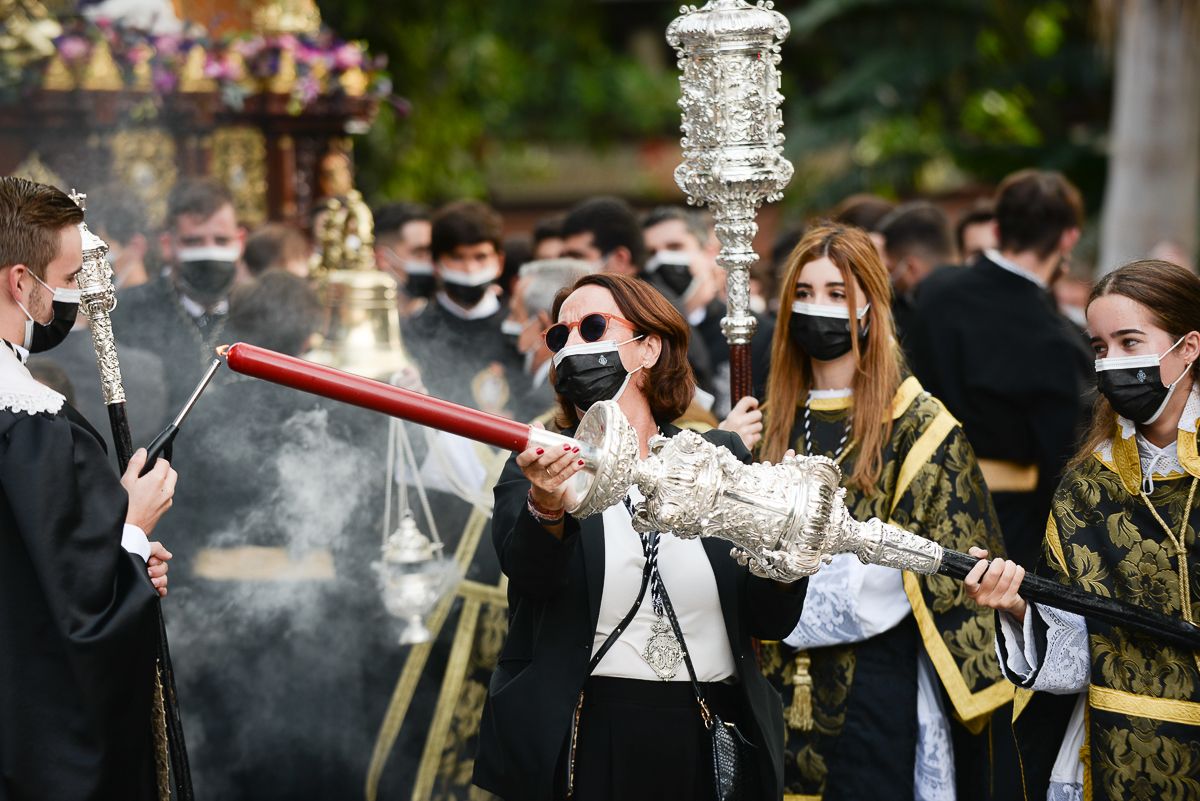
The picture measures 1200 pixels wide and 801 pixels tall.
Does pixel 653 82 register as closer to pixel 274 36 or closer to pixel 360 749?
pixel 274 36

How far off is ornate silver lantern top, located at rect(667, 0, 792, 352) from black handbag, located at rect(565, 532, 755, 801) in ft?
3.71

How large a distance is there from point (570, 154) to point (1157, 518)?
17.3 metres

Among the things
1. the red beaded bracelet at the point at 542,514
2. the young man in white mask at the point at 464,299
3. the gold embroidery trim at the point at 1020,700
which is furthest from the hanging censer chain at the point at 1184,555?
the young man in white mask at the point at 464,299

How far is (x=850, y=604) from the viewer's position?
13.9ft

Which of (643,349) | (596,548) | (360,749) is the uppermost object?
(643,349)

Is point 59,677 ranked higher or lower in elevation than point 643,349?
lower

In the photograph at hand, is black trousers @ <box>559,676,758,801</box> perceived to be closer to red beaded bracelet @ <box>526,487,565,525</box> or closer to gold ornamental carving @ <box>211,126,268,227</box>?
red beaded bracelet @ <box>526,487,565,525</box>

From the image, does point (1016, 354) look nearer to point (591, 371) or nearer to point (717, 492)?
point (591, 371)

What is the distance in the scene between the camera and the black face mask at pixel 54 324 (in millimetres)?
3434

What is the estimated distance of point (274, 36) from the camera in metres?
8.41

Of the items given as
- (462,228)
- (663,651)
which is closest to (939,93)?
(462,228)

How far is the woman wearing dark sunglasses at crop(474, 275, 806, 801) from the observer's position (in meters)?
3.41

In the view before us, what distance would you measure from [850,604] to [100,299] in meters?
2.21

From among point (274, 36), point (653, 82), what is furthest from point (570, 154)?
point (274, 36)
